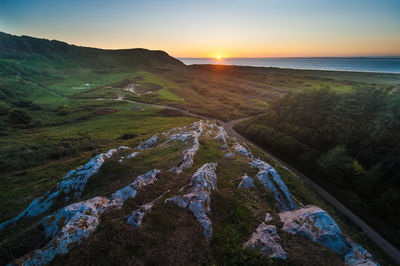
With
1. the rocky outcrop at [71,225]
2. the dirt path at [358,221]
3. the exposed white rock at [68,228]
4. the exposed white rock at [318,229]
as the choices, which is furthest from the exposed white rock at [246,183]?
the dirt path at [358,221]

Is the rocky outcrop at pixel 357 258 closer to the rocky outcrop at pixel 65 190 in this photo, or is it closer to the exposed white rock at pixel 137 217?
the exposed white rock at pixel 137 217

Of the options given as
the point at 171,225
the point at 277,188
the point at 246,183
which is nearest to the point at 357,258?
the point at 277,188

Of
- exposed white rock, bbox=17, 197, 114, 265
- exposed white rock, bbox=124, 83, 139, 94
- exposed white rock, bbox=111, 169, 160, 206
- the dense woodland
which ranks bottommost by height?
the dense woodland

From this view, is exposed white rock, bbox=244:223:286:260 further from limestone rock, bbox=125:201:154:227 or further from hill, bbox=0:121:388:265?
limestone rock, bbox=125:201:154:227

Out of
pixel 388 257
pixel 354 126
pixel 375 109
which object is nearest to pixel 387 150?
pixel 354 126

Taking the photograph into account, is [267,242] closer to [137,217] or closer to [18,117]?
[137,217]

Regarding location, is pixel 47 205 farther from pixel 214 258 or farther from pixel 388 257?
pixel 388 257

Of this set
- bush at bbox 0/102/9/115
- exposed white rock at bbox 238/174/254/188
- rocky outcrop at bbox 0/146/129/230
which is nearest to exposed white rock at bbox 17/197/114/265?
rocky outcrop at bbox 0/146/129/230
